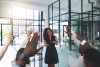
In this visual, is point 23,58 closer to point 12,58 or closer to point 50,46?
point 12,58

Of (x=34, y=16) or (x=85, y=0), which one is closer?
(x=85, y=0)

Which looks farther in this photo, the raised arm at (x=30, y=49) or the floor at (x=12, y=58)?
the floor at (x=12, y=58)

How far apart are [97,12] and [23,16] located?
23.0 ft

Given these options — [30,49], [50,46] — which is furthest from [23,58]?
[50,46]

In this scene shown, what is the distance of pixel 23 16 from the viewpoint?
9.79m

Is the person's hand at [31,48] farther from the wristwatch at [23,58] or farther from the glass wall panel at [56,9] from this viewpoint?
the glass wall panel at [56,9]

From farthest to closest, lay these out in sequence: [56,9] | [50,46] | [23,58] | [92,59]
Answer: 1. [56,9]
2. [50,46]
3. [92,59]
4. [23,58]

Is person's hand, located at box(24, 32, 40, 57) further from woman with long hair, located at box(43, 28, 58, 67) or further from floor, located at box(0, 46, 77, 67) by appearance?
woman with long hair, located at box(43, 28, 58, 67)

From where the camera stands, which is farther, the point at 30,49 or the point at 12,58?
the point at 12,58

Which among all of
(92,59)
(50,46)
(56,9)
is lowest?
(50,46)

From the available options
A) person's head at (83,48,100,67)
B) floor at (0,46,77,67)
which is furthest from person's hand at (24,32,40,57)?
person's head at (83,48,100,67)

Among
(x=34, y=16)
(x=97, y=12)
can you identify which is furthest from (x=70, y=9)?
(x=34, y=16)

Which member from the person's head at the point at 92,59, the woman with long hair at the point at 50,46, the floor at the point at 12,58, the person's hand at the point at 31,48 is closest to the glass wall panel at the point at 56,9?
the floor at the point at 12,58

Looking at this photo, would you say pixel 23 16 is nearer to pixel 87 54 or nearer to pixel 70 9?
pixel 70 9
